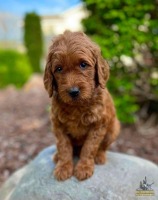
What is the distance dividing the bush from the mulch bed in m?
3.35

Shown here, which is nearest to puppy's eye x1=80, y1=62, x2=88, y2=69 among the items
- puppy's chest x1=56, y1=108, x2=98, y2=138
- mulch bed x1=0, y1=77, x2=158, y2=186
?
puppy's chest x1=56, y1=108, x2=98, y2=138

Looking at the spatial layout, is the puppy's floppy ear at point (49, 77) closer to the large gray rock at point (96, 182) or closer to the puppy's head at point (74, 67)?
the puppy's head at point (74, 67)

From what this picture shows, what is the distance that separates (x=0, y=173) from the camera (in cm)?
675

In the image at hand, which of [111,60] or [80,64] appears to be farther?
[111,60]

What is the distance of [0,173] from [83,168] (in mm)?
2748

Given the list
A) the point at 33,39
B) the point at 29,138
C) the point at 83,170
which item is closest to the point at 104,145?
the point at 83,170

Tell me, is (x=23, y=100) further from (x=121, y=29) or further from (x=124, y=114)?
(x=121, y=29)

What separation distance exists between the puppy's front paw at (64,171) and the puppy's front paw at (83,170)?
7 cm

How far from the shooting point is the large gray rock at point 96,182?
173 inches

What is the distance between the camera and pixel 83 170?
4.44 meters

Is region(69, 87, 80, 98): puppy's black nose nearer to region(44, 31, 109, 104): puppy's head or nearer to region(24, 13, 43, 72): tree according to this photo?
region(44, 31, 109, 104): puppy's head

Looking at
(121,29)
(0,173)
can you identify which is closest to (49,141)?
(0,173)

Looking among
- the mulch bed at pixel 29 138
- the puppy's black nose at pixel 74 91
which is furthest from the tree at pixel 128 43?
the puppy's black nose at pixel 74 91

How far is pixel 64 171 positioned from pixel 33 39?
14.5 metres
